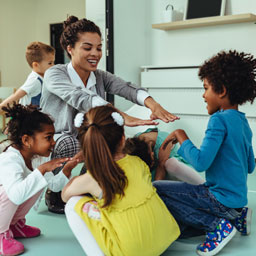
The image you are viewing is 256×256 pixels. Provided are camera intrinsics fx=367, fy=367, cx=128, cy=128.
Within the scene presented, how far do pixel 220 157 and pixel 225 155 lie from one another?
21 millimetres

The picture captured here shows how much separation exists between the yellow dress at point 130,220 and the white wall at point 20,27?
19.7 feet

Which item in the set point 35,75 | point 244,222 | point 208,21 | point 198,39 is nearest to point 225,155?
point 244,222

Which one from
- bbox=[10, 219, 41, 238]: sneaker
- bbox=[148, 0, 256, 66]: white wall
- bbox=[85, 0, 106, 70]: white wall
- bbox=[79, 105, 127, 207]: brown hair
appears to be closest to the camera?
bbox=[79, 105, 127, 207]: brown hair

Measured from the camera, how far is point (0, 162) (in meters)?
1.48

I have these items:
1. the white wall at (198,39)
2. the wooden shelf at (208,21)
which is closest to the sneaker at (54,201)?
the white wall at (198,39)

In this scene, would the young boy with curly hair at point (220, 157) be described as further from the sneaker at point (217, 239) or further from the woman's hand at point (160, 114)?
the woman's hand at point (160, 114)

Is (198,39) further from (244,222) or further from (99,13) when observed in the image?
(244,222)

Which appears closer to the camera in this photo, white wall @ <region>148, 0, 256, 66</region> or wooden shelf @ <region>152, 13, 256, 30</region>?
wooden shelf @ <region>152, 13, 256, 30</region>

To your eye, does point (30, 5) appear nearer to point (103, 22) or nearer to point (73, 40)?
point (103, 22)

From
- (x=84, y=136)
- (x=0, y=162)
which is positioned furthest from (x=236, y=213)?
(x=0, y=162)

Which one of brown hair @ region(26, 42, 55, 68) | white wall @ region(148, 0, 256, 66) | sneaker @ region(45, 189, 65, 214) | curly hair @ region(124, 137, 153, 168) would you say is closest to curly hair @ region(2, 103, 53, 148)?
curly hair @ region(124, 137, 153, 168)

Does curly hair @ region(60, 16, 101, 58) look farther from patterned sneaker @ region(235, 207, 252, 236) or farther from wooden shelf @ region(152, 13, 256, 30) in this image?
wooden shelf @ region(152, 13, 256, 30)

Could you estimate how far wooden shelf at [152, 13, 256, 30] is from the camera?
10.7 feet

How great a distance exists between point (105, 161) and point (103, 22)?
2.75 meters
